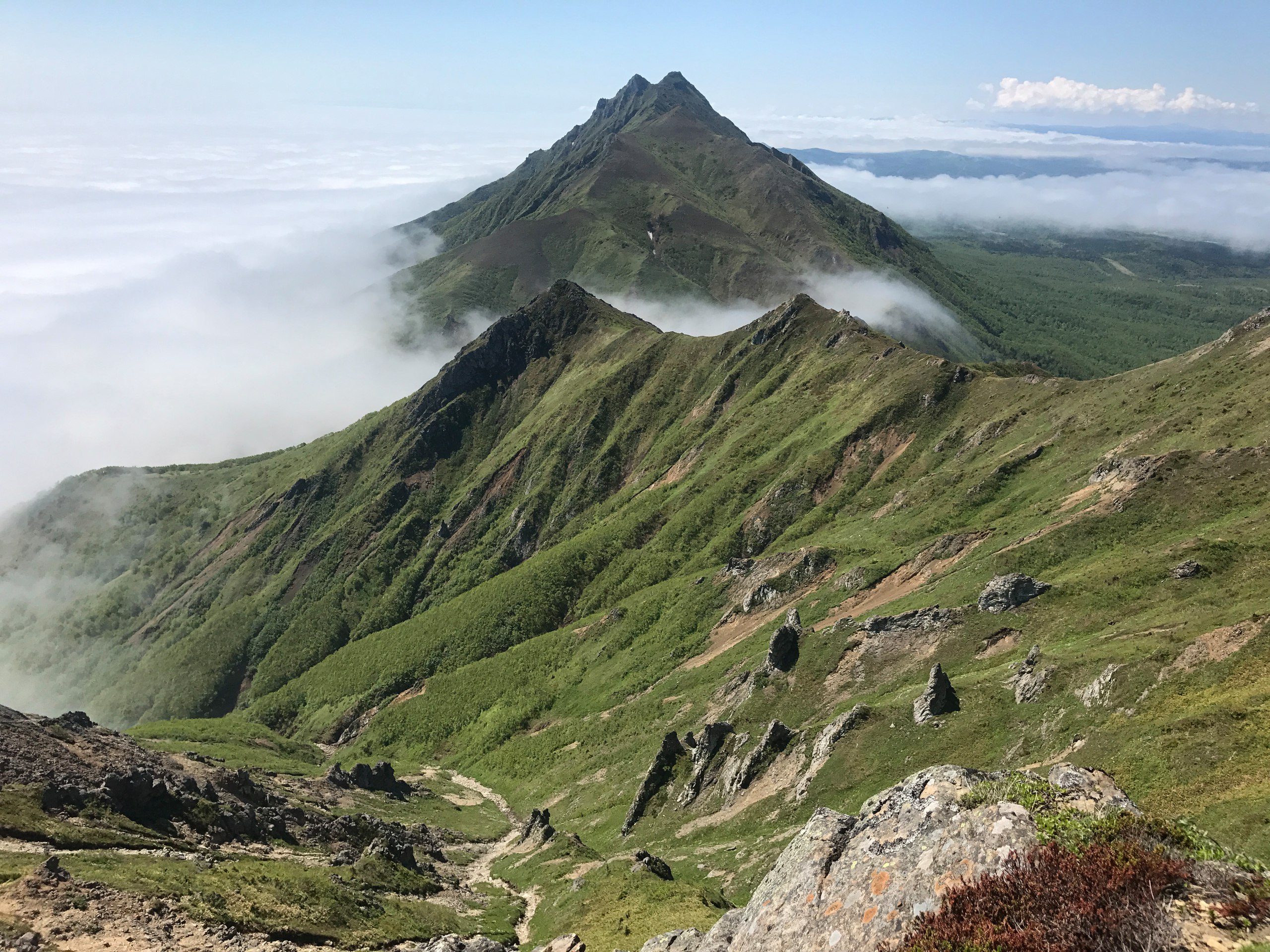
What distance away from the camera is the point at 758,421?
7092 inches

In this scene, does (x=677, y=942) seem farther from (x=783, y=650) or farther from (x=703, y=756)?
(x=783, y=650)

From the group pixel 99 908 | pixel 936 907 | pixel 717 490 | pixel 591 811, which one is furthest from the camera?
pixel 717 490

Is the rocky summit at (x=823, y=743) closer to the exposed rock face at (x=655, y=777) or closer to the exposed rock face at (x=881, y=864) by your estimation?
the exposed rock face at (x=881, y=864)

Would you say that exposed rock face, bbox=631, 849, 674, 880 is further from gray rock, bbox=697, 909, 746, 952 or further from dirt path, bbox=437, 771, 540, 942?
gray rock, bbox=697, 909, 746, 952

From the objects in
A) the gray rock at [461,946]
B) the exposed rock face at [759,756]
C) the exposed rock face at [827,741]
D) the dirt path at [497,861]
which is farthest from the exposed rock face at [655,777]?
the gray rock at [461,946]

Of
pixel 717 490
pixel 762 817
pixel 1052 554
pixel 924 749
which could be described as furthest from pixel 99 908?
pixel 717 490

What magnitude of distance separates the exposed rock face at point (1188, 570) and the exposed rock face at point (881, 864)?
54125 mm

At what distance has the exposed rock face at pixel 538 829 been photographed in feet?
250

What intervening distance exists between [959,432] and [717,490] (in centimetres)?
5368

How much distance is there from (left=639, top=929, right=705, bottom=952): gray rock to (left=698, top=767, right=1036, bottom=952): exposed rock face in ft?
14.6

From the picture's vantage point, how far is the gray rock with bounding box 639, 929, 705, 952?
2806 centimetres

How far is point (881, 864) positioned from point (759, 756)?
50.6 metres

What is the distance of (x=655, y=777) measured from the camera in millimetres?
78562

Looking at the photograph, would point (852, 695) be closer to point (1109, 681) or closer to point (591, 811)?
point (1109, 681)
